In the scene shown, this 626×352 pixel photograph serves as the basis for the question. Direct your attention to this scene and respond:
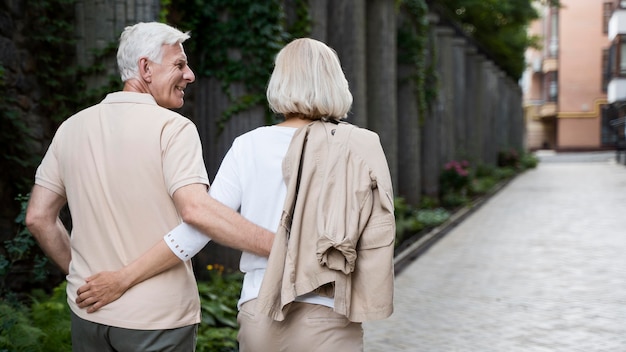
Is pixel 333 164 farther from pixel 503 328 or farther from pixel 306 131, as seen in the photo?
pixel 503 328

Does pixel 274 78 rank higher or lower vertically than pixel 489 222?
higher

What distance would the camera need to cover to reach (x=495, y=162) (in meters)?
26.3

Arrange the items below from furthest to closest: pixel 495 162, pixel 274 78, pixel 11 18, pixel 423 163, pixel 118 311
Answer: pixel 495 162
pixel 423 163
pixel 11 18
pixel 274 78
pixel 118 311

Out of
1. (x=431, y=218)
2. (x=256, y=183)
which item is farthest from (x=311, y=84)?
(x=431, y=218)


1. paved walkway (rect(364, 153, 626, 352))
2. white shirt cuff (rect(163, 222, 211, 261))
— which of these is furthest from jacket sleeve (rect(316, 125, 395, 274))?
paved walkway (rect(364, 153, 626, 352))

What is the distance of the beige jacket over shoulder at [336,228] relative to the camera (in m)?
2.38

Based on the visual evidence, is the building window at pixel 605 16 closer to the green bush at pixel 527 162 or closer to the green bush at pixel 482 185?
the green bush at pixel 527 162

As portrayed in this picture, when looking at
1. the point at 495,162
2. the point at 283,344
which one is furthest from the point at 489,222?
the point at 495,162

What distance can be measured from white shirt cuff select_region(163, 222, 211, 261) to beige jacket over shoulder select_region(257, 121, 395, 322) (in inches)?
8.4

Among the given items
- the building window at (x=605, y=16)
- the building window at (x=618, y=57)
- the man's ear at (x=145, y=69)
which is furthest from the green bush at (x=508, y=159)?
the man's ear at (x=145, y=69)

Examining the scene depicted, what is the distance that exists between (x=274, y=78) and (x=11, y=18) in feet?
11.7

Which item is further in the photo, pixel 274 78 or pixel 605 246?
pixel 605 246

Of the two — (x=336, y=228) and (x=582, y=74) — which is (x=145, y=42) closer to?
(x=336, y=228)

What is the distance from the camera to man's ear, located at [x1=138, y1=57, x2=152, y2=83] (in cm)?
248
